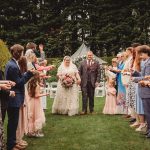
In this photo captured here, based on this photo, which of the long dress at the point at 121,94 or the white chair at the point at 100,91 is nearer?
the long dress at the point at 121,94

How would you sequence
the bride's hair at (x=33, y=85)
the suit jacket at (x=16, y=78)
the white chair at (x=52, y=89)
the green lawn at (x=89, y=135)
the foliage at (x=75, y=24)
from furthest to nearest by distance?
the foliage at (x=75, y=24)
the white chair at (x=52, y=89)
the bride's hair at (x=33, y=85)
the green lawn at (x=89, y=135)
the suit jacket at (x=16, y=78)

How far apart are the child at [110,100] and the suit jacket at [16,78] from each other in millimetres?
6442

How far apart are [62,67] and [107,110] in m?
1.87

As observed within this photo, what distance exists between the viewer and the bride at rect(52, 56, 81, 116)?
48.4 ft

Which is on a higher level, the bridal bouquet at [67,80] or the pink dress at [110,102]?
the bridal bouquet at [67,80]

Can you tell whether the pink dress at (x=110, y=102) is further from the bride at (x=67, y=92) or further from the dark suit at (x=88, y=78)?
the bride at (x=67, y=92)

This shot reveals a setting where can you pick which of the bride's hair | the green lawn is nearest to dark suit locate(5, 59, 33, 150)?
the green lawn

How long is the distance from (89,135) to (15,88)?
8.38 ft

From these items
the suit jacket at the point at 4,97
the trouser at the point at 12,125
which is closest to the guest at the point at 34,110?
the trouser at the point at 12,125

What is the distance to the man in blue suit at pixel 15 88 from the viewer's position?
27.7ft

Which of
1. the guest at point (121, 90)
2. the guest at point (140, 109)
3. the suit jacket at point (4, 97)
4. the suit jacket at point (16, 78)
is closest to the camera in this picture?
the suit jacket at point (4, 97)

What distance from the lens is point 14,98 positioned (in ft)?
28.0

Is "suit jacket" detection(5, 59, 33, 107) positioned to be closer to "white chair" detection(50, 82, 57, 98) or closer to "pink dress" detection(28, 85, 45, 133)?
"pink dress" detection(28, 85, 45, 133)

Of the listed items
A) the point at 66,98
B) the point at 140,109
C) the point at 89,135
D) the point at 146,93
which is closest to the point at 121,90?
the point at 66,98
